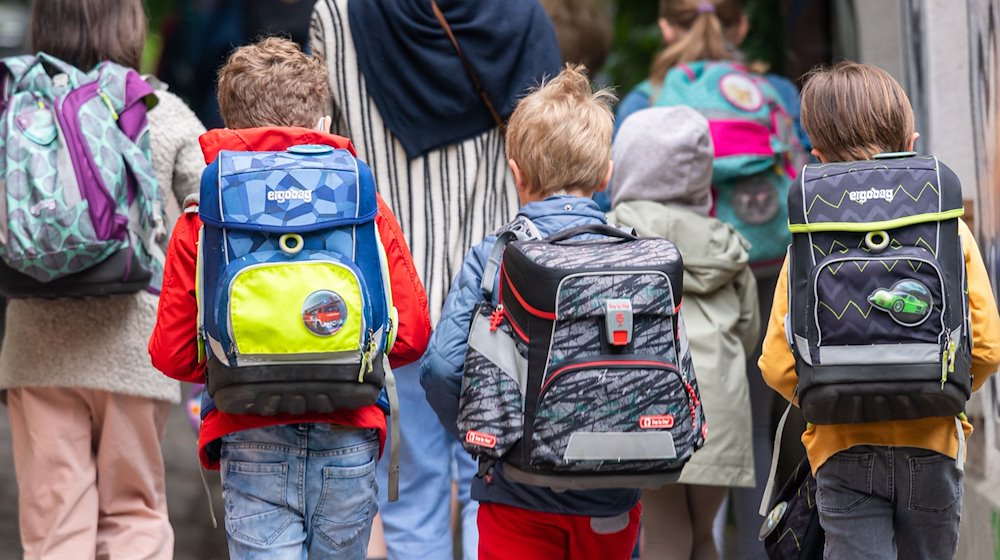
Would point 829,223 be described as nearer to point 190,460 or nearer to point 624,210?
point 624,210

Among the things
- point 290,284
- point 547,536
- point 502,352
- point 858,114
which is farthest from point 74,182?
point 858,114

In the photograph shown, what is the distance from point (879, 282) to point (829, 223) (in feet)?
0.61

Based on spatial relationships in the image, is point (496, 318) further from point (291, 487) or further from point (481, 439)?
point (291, 487)

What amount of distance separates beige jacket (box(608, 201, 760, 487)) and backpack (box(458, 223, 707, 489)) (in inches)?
52.3

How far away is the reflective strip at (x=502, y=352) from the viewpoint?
3.62 m

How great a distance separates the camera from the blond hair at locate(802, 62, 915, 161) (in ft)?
12.7

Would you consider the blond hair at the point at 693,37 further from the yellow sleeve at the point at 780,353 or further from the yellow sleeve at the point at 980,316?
the yellow sleeve at the point at 980,316

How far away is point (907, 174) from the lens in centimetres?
363

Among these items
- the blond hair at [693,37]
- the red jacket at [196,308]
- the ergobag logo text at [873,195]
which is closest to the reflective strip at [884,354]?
the ergobag logo text at [873,195]

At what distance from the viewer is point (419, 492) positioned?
4855 mm

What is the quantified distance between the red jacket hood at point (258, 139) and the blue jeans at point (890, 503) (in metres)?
1.54

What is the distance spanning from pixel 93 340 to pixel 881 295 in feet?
8.25

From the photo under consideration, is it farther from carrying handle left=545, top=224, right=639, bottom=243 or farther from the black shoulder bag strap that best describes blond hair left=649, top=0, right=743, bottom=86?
carrying handle left=545, top=224, right=639, bottom=243

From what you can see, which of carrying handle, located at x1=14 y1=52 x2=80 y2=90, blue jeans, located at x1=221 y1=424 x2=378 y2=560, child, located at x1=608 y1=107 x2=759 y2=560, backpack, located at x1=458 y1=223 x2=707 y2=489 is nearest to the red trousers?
backpack, located at x1=458 y1=223 x2=707 y2=489
